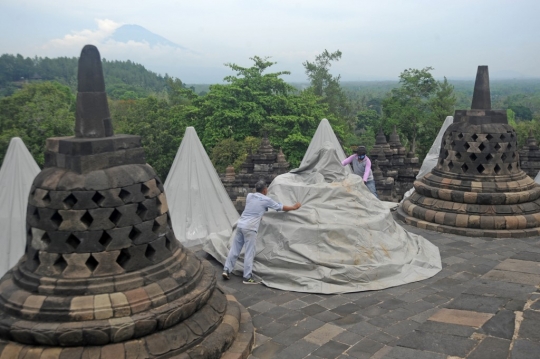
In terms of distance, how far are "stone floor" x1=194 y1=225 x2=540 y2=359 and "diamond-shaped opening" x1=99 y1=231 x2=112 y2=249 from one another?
6.12 feet

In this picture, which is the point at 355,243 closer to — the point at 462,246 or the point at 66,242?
the point at 462,246

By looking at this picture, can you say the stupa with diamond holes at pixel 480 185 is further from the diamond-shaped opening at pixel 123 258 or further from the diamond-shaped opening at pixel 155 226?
the diamond-shaped opening at pixel 123 258

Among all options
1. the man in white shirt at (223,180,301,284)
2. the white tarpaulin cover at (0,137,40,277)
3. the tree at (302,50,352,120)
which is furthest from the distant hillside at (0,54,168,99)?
the man in white shirt at (223,180,301,284)

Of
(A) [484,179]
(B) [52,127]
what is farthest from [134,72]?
(A) [484,179]

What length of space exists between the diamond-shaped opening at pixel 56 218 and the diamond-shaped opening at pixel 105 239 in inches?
16.0

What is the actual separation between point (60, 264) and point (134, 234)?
0.72 meters

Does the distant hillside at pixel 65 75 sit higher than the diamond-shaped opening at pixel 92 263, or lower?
higher

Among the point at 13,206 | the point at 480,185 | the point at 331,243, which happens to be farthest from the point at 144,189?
the point at 480,185

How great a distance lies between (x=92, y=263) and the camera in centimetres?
432

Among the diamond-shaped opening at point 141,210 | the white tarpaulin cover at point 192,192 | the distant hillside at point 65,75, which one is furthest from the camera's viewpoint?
the distant hillside at point 65,75

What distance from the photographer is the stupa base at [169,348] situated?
3986mm

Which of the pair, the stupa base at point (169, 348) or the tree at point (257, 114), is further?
the tree at point (257, 114)

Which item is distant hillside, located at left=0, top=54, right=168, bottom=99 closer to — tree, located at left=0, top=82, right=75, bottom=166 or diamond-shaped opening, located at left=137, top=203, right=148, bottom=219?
tree, located at left=0, top=82, right=75, bottom=166

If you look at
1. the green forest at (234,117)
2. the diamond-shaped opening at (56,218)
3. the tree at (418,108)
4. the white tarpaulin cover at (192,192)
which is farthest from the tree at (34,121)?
the diamond-shaped opening at (56,218)
